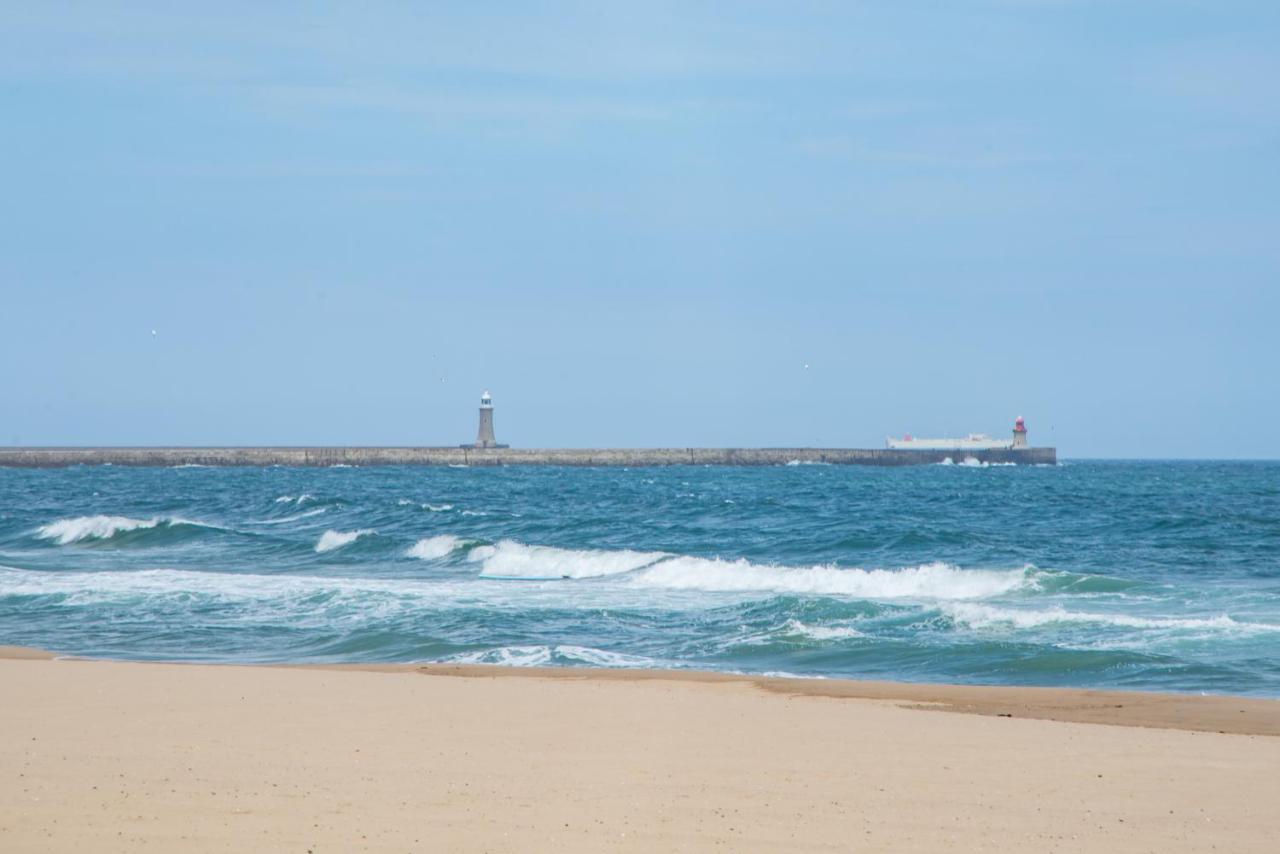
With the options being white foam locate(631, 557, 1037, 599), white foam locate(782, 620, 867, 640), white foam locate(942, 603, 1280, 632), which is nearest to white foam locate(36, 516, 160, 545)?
white foam locate(631, 557, 1037, 599)

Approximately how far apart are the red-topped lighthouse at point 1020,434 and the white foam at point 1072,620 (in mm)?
106225

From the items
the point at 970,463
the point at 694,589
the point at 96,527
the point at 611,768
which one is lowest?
the point at 694,589

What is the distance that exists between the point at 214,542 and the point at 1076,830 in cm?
2820

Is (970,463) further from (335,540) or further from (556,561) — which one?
(556,561)

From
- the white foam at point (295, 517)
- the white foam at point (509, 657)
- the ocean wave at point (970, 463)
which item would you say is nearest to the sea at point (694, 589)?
the white foam at point (509, 657)

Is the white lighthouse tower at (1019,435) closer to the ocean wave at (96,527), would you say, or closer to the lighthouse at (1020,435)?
the lighthouse at (1020,435)

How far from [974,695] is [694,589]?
10.5 m

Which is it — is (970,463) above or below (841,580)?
above

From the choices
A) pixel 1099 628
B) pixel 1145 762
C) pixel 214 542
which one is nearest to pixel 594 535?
pixel 214 542

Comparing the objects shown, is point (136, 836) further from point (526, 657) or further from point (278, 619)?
point (278, 619)

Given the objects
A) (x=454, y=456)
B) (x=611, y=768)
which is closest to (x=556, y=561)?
(x=611, y=768)

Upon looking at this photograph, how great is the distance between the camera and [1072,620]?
16.6 metres

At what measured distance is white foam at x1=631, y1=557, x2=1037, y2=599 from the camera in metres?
20.9

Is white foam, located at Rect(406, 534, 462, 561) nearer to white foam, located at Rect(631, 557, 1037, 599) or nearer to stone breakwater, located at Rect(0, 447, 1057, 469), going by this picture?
white foam, located at Rect(631, 557, 1037, 599)
